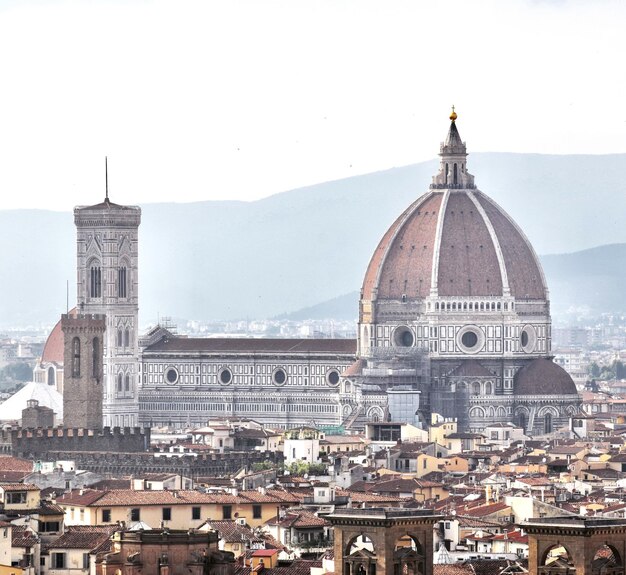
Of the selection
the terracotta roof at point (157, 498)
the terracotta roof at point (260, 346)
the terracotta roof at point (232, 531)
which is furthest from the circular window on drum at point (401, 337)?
the terracotta roof at point (232, 531)

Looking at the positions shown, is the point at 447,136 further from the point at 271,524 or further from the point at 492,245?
the point at 271,524

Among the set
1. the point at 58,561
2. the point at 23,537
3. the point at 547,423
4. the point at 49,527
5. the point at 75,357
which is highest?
the point at 75,357

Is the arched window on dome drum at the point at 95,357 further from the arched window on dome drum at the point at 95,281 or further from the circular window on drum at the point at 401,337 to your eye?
the arched window on dome drum at the point at 95,281

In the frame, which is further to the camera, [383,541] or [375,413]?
[375,413]

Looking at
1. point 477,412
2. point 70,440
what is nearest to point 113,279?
point 477,412

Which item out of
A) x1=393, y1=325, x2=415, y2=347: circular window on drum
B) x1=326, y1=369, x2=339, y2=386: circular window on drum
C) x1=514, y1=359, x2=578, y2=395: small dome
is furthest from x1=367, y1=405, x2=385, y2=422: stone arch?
x1=326, y1=369, x2=339, y2=386: circular window on drum

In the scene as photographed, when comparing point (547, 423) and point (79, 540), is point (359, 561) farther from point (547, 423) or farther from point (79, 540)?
point (547, 423)

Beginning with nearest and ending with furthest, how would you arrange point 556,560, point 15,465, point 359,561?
point 556,560, point 359,561, point 15,465
